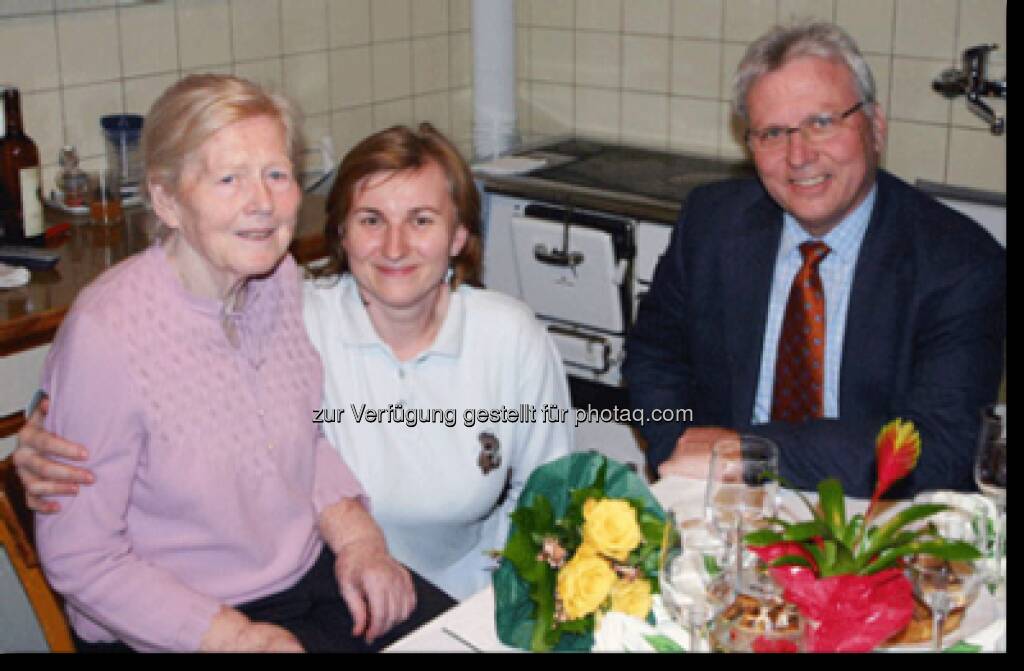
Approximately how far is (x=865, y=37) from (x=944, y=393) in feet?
5.43

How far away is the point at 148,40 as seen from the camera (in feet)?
11.0

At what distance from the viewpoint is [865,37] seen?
350cm

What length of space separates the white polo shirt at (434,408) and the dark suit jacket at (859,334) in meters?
0.29

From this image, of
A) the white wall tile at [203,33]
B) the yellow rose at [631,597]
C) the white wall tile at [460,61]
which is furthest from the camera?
the white wall tile at [460,61]

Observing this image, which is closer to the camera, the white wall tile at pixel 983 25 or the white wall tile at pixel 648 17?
the white wall tile at pixel 983 25

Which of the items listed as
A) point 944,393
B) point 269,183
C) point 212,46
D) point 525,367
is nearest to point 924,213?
point 944,393

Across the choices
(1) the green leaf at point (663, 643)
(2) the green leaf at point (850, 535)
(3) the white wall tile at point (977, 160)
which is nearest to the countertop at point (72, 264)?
(1) the green leaf at point (663, 643)

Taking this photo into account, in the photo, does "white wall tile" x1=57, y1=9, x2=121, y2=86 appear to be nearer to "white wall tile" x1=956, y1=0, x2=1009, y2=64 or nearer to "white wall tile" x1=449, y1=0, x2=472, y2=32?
"white wall tile" x1=449, y1=0, x2=472, y2=32

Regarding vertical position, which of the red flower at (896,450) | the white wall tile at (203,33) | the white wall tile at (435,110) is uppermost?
the white wall tile at (203,33)

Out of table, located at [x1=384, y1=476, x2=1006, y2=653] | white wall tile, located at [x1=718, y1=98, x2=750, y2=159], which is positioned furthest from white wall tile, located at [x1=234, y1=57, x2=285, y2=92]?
table, located at [x1=384, y1=476, x2=1006, y2=653]

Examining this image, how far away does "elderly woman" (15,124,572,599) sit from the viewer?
2123 mm

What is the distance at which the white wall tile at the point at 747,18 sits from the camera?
3672 millimetres

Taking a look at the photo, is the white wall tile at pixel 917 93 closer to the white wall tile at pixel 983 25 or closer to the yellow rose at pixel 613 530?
the white wall tile at pixel 983 25

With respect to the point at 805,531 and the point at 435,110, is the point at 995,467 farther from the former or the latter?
the point at 435,110
